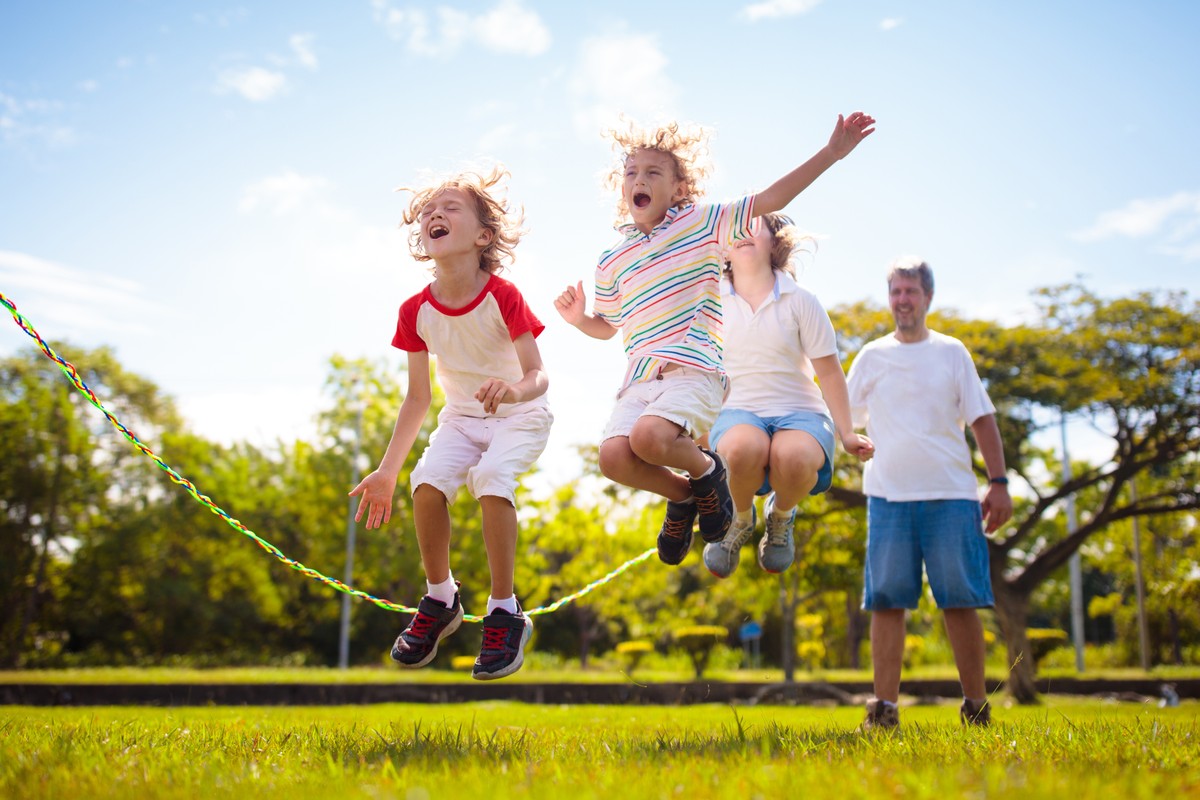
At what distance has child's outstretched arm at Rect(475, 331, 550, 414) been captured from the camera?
4.07 metres

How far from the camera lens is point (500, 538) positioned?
453 centimetres

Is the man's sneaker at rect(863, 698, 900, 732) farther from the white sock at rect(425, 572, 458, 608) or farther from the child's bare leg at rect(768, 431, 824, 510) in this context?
the white sock at rect(425, 572, 458, 608)

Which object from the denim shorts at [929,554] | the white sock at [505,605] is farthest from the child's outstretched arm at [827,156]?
the white sock at [505,605]

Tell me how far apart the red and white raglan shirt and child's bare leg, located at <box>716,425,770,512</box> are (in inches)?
42.4

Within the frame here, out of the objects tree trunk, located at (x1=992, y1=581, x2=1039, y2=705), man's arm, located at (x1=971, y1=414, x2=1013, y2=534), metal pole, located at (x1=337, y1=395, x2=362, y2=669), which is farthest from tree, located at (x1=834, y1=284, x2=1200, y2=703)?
metal pole, located at (x1=337, y1=395, x2=362, y2=669)

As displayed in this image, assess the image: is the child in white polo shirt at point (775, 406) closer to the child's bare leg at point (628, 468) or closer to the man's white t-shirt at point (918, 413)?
the man's white t-shirt at point (918, 413)

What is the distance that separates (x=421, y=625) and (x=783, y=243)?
3.16m

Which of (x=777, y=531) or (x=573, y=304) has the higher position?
(x=573, y=304)

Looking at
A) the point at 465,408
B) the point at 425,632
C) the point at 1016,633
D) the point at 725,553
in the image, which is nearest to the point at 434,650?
the point at 425,632

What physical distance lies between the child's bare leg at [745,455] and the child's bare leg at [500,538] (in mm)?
1326

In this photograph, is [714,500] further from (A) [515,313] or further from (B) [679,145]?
(B) [679,145]

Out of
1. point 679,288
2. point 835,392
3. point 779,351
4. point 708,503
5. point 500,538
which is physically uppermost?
point 679,288

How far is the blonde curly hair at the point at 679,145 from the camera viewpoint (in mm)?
5055

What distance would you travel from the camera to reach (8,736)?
3811mm
